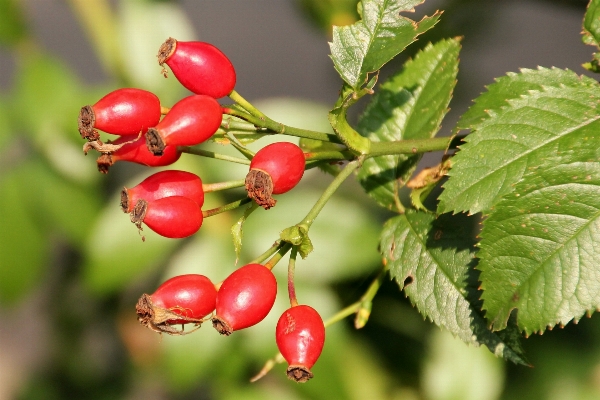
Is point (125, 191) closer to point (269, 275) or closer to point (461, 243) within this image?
point (269, 275)

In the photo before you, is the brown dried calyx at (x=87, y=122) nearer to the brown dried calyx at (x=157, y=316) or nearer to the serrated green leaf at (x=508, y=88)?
the brown dried calyx at (x=157, y=316)

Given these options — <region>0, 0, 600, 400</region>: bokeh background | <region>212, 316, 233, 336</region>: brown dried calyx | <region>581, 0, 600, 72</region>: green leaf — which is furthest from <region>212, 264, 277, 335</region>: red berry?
<region>581, 0, 600, 72</region>: green leaf

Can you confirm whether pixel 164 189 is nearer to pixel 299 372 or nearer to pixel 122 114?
pixel 122 114

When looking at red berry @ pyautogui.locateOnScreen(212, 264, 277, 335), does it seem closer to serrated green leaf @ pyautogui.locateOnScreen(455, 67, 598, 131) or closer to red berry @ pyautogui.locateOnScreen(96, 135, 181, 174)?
red berry @ pyautogui.locateOnScreen(96, 135, 181, 174)

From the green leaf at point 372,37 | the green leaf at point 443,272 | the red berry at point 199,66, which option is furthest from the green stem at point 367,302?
the red berry at point 199,66

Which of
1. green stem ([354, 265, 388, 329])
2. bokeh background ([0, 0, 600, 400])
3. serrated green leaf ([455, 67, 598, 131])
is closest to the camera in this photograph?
serrated green leaf ([455, 67, 598, 131])

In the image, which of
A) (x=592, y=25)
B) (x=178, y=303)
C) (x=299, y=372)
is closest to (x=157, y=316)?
(x=178, y=303)

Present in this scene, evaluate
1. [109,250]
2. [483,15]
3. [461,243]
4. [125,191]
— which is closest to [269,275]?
[125,191]
